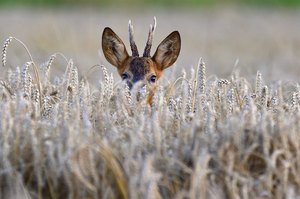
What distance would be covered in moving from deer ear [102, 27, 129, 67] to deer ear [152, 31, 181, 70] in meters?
0.30

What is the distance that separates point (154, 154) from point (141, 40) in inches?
444

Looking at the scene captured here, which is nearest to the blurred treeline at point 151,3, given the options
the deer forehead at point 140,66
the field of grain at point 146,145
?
the deer forehead at point 140,66

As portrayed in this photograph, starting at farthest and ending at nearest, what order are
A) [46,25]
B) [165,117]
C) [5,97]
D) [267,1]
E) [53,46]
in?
[267,1] → [46,25] → [53,46] → [5,97] → [165,117]

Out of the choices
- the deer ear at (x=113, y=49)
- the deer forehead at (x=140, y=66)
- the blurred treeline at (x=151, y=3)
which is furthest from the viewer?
the blurred treeline at (x=151, y=3)

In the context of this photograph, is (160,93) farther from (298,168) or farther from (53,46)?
(53,46)

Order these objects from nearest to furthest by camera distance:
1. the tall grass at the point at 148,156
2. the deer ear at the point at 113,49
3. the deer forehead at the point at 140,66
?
1. the tall grass at the point at 148,156
2. the deer forehead at the point at 140,66
3. the deer ear at the point at 113,49

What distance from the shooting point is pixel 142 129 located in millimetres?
6102

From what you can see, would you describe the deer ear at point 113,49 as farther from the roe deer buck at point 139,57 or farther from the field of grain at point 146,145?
the field of grain at point 146,145

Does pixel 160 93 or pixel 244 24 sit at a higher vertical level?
pixel 244 24

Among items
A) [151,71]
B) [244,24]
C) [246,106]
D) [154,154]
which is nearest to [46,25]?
[244,24]

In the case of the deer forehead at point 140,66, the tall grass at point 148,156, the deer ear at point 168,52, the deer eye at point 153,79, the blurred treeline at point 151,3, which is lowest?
the tall grass at point 148,156

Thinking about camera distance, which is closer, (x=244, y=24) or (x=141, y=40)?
(x=141, y=40)

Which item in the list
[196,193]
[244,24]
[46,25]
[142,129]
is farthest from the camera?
[244,24]

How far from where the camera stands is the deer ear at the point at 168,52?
28.8ft
